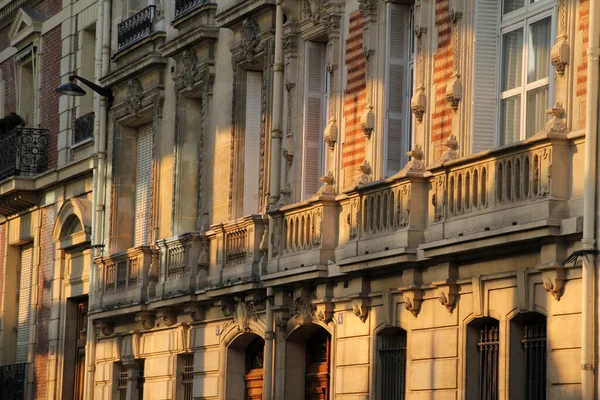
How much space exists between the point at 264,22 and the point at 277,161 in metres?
2.32

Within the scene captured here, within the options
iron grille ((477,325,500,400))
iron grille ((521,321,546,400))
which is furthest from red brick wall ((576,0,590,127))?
iron grille ((477,325,500,400))

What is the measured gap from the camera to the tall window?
1936 centimetres

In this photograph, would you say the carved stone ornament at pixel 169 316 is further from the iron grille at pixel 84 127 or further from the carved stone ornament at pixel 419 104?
the carved stone ornament at pixel 419 104

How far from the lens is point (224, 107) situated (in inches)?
1090

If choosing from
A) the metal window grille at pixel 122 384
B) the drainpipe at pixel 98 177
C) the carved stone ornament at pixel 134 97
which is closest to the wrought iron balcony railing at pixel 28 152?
the drainpipe at pixel 98 177

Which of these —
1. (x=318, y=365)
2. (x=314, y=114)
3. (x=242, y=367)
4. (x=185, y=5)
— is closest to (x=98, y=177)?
(x=185, y=5)

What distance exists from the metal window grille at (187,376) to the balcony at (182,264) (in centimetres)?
108

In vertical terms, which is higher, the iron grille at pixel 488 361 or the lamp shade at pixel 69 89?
the lamp shade at pixel 69 89

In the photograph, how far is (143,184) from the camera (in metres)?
31.4

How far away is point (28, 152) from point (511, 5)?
57.8 ft

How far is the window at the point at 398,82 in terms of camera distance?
882 inches

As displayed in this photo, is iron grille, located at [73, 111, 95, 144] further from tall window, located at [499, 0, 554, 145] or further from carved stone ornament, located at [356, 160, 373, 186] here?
tall window, located at [499, 0, 554, 145]

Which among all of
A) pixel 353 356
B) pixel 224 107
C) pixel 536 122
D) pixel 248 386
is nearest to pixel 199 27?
pixel 224 107

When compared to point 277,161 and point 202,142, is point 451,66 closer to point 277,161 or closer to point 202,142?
point 277,161
